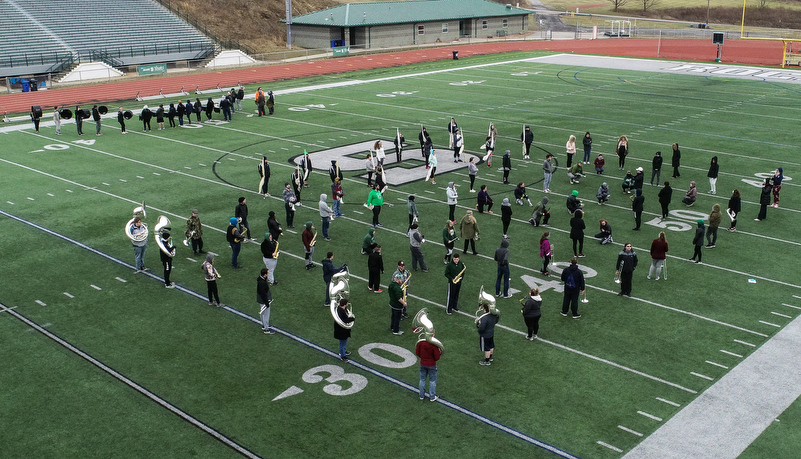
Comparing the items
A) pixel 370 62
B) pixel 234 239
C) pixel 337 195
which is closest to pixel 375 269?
pixel 234 239

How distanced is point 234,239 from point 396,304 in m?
5.72

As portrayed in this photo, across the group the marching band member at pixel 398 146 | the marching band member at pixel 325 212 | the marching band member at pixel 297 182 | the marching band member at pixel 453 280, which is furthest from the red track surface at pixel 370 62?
the marching band member at pixel 453 280

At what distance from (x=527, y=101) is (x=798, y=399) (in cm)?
3355

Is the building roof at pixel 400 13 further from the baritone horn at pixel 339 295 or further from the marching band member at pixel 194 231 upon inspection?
the baritone horn at pixel 339 295

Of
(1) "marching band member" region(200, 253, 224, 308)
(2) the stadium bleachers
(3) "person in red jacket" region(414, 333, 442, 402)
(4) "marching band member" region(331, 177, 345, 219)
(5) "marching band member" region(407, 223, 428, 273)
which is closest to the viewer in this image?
(3) "person in red jacket" region(414, 333, 442, 402)

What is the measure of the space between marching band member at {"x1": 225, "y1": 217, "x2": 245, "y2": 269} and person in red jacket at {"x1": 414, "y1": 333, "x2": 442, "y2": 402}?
799 centimetres

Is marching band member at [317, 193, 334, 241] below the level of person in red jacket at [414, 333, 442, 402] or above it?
above

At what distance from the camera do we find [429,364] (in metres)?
13.3

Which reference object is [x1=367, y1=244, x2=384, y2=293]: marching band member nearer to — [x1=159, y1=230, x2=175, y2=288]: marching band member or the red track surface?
[x1=159, y1=230, x2=175, y2=288]: marching band member

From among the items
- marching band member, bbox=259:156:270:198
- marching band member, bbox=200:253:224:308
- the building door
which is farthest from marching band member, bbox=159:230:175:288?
the building door

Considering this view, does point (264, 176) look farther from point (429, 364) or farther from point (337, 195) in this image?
point (429, 364)

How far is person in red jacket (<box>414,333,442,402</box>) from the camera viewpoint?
13.2 meters

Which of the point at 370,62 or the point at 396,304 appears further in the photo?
the point at 370,62

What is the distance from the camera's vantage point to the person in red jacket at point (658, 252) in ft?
61.1
